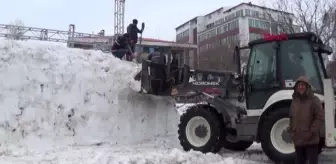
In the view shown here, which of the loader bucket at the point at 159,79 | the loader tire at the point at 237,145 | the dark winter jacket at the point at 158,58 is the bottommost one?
the loader tire at the point at 237,145

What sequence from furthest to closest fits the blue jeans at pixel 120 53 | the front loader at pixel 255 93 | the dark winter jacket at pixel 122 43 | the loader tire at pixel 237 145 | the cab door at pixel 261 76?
the dark winter jacket at pixel 122 43 < the blue jeans at pixel 120 53 < the loader tire at pixel 237 145 < the cab door at pixel 261 76 < the front loader at pixel 255 93

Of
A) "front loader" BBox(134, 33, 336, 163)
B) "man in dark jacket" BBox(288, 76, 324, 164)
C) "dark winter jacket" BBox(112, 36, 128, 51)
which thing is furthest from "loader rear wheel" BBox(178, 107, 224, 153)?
"dark winter jacket" BBox(112, 36, 128, 51)

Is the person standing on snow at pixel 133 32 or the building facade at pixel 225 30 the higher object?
the building facade at pixel 225 30

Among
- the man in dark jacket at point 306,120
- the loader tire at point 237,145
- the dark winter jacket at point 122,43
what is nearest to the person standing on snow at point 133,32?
the dark winter jacket at point 122,43

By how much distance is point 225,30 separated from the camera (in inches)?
2253

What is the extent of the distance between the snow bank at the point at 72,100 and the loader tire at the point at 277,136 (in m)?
3.81

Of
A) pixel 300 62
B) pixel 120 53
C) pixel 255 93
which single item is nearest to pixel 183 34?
pixel 120 53

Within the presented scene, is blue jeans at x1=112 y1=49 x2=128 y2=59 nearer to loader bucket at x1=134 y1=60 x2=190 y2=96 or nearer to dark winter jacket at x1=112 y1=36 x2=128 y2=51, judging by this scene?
dark winter jacket at x1=112 y1=36 x2=128 y2=51

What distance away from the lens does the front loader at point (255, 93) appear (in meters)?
7.44

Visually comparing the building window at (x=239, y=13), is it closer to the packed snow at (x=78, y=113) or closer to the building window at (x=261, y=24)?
the building window at (x=261, y=24)

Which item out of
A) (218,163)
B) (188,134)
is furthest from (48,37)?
(218,163)

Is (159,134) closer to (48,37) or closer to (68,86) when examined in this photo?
(68,86)

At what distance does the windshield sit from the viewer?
24.8 ft

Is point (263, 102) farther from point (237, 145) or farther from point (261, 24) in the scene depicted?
point (261, 24)
